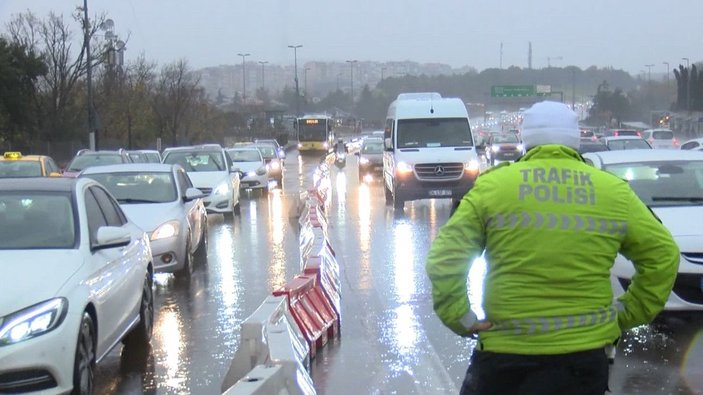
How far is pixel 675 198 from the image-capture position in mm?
10633

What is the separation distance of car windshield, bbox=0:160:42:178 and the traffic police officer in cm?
1958

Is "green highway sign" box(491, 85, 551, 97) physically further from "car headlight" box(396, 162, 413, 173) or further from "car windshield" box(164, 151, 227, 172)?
"car windshield" box(164, 151, 227, 172)

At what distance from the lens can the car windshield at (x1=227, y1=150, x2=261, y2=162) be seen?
3431cm

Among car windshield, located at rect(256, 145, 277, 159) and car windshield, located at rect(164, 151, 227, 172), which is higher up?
car windshield, located at rect(164, 151, 227, 172)

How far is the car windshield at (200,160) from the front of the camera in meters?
24.0

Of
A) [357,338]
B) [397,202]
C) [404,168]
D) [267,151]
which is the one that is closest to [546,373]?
[357,338]

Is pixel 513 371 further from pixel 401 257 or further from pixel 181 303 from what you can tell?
pixel 401 257

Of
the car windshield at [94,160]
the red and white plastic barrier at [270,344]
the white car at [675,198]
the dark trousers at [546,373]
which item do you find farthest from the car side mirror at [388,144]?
the dark trousers at [546,373]

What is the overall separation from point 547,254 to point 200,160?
21014 mm

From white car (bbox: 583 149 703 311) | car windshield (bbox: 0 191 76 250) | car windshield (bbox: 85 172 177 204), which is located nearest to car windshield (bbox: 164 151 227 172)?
car windshield (bbox: 85 172 177 204)

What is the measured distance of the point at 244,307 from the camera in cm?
1135

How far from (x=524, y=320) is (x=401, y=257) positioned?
11.9 m

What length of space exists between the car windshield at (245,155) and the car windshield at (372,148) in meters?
7.45

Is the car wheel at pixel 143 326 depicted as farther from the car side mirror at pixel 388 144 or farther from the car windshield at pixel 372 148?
the car windshield at pixel 372 148
